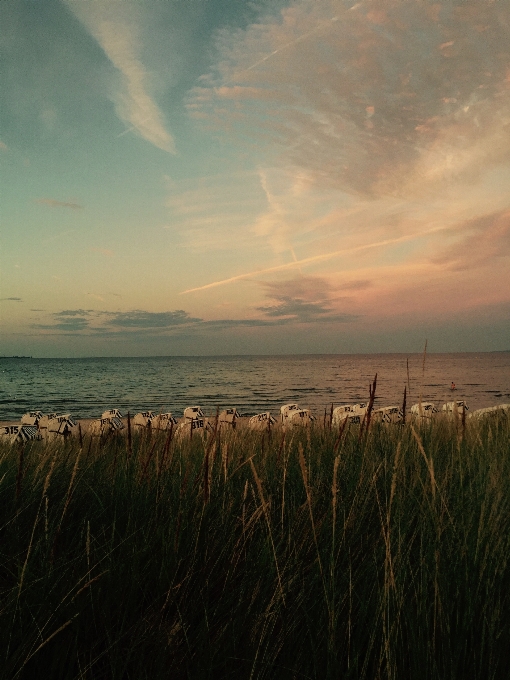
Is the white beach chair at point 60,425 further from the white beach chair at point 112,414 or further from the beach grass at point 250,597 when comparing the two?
the beach grass at point 250,597

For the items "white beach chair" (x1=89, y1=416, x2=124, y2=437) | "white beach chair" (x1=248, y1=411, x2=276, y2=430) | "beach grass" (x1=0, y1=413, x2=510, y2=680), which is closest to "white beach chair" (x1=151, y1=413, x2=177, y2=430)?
"white beach chair" (x1=89, y1=416, x2=124, y2=437)

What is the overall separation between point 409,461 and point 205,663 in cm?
199

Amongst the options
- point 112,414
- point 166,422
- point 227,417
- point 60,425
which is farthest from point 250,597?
point 112,414

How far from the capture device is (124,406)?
29078mm

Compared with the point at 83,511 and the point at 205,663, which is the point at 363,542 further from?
the point at 83,511

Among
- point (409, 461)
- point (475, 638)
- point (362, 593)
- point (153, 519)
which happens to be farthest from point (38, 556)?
point (409, 461)

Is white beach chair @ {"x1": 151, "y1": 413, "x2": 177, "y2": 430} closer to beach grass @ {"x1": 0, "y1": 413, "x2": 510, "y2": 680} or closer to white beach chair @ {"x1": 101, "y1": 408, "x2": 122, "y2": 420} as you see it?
beach grass @ {"x1": 0, "y1": 413, "x2": 510, "y2": 680}

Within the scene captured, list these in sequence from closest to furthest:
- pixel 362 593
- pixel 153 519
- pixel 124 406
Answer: pixel 362 593 → pixel 153 519 → pixel 124 406

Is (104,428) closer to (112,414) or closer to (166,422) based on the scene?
(166,422)

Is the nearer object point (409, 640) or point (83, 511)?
point (409, 640)

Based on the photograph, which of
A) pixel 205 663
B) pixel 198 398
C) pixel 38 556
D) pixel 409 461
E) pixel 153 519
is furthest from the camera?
pixel 198 398


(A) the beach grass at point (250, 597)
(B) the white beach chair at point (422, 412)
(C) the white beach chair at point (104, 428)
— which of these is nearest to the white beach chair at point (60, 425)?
(C) the white beach chair at point (104, 428)

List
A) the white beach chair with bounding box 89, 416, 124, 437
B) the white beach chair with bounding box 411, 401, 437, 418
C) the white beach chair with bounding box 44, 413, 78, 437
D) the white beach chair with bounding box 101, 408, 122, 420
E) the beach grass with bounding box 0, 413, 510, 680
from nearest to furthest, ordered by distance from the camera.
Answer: the beach grass with bounding box 0, 413, 510, 680
the white beach chair with bounding box 411, 401, 437, 418
the white beach chair with bounding box 89, 416, 124, 437
the white beach chair with bounding box 44, 413, 78, 437
the white beach chair with bounding box 101, 408, 122, 420

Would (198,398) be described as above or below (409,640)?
below
